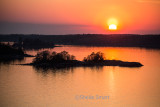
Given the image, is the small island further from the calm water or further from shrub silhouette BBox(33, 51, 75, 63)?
the calm water

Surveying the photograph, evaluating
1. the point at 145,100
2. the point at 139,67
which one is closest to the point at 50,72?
the point at 139,67

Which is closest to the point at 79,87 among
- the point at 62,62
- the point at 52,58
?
the point at 62,62

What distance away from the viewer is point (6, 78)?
44750 millimetres

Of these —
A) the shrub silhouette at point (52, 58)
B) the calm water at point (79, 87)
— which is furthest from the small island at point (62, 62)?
the calm water at point (79, 87)

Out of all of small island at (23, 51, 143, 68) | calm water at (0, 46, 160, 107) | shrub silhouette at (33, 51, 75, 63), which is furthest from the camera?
shrub silhouette at (33, 51, 75, 63)

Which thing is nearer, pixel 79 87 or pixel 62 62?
pixel 79 87

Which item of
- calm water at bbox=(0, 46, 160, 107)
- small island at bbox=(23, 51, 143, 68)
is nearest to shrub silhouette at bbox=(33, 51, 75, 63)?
small island at bbox=(23, 51, 143, 68)

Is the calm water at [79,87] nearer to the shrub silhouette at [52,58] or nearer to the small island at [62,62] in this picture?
the small island at [62,62]

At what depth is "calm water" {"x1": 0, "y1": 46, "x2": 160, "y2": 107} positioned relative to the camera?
30594 millimetres

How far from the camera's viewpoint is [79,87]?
3797 centimetres

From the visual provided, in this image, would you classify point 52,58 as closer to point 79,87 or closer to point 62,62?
point 62,62

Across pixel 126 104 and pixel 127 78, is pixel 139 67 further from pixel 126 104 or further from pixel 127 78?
pixel 126 104

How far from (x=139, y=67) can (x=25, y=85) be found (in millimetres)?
26045

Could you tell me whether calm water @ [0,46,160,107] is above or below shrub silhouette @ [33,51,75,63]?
below
